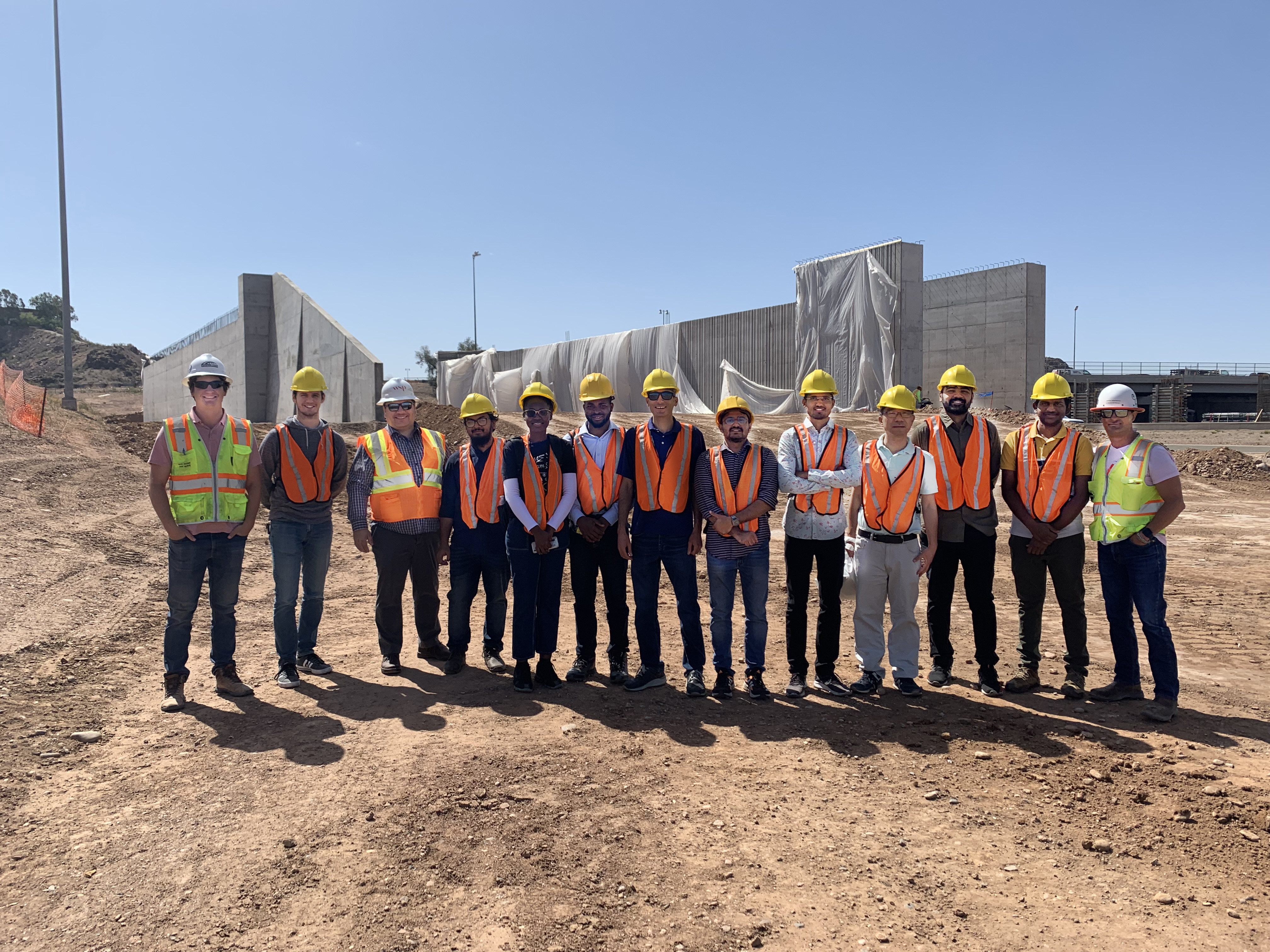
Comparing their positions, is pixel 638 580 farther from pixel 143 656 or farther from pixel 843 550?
pixel 143 656

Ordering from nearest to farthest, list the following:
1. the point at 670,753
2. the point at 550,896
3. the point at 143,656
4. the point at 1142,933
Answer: the point at 1142,933 < the point at 550,896 < the point at 670,753 < the point at 143,656

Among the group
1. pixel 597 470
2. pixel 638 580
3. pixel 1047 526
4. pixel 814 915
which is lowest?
pixel 814 915

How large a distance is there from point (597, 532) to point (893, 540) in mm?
1798

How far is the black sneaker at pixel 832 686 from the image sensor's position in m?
5.25

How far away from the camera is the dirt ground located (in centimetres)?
290

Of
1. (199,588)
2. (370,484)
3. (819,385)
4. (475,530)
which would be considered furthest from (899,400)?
(199,588)

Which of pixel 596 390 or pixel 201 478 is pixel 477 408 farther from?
pixel 201 478

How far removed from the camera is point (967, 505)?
5.28m

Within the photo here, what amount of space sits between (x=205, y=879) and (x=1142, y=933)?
3.32 metres

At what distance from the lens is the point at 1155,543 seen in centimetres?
486

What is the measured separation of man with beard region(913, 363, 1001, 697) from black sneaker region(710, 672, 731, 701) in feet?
4.56

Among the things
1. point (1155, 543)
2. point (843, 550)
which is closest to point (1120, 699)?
point (1155, 543)

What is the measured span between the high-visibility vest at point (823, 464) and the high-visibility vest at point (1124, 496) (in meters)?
1.49

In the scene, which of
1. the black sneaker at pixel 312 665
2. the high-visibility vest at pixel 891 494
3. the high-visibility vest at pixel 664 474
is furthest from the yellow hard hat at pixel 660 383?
the black sneaker at pixel 312 665
